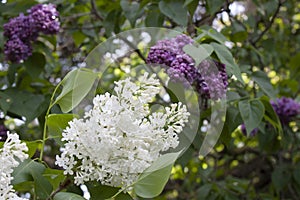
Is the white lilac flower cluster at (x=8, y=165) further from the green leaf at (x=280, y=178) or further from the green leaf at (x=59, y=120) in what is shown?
the green leaf at (x=280, y=178)

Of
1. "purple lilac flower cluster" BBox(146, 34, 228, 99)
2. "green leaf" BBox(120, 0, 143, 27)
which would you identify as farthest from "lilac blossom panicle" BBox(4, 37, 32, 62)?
"purple lilac flower cluster" BBox(146, 34, 228, 99)

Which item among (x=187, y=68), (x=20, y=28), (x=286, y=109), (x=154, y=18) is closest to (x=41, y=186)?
(x=187, y=68)

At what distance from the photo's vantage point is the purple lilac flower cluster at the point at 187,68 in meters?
1.05

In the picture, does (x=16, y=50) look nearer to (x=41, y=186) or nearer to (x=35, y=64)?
(x=35, y=64)

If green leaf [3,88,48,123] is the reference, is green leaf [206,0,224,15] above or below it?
above

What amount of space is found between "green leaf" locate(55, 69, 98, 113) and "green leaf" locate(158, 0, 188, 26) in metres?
0.54

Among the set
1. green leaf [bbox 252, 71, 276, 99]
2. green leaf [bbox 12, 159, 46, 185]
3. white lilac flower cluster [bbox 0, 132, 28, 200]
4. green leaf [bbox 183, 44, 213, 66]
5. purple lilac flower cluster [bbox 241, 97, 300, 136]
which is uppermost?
white lilac flower cluster [bbox 0, 132, 28, 200]

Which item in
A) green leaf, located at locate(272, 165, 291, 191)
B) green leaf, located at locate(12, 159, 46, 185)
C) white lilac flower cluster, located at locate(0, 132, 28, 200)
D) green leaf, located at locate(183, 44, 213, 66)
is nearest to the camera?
white lilac flower cluster, located at locate(0, 132, 28, 200)

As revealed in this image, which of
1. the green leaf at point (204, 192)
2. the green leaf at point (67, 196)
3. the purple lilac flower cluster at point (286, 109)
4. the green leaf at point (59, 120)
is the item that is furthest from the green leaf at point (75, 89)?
the green leaf at point (204, 192)

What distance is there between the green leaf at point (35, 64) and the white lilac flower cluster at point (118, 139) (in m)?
0.76

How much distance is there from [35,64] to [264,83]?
1.98 ft

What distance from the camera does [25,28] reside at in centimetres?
142

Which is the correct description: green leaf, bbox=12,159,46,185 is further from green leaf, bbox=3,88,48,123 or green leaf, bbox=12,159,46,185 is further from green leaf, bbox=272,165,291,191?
green leaf, bbox=272,165,291,191

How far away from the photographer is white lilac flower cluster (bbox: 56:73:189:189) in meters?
0.72
